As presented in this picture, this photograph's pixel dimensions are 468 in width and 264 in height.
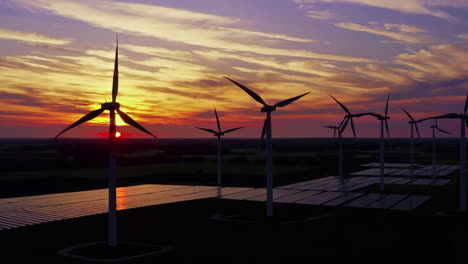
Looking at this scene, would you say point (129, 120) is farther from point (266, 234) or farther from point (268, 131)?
point (268, 131)

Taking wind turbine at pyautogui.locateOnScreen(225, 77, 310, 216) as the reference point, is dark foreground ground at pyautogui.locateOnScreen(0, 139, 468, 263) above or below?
below

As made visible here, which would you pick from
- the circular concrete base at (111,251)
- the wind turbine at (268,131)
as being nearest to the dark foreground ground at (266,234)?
the circular concrete base at (111,251)

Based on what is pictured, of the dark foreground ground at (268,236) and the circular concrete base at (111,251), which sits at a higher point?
the circular concrete base at (111,251)

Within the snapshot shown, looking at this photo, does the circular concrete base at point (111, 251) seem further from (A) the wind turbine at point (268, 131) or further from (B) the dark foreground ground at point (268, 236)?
(A) the wind turbine at point (268, 131)

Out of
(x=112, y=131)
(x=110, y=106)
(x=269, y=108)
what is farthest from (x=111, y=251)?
(x=269, y=108)

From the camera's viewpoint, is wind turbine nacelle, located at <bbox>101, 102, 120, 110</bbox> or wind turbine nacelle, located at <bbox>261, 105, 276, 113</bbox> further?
wind turbine nacelle, located at <bbox>261, 105, 276, 113</bbox>

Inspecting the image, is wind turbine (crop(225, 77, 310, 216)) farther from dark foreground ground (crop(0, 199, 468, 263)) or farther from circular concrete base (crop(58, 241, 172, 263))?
circular concrete base (crop(58, 241, 172, 263))

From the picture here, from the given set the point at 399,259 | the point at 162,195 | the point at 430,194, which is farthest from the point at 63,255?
the point at 430,194

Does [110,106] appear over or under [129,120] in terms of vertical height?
over

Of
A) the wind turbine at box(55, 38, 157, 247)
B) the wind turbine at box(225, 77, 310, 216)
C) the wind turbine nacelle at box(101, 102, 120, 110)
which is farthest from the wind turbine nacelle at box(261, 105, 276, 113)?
the wind turbine nacelle at box(101, 102, 120, 110)
